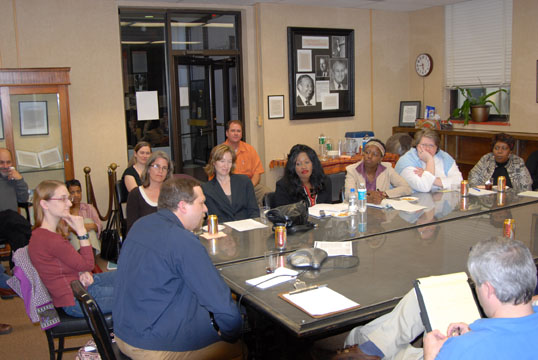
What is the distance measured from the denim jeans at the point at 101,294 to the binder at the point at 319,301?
1156mm

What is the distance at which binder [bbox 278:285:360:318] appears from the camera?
2184 mm

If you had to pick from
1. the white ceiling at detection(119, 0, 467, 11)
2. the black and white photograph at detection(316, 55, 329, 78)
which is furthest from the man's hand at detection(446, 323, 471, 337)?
the black and white photograph at detection(316, 55, 329, 78)

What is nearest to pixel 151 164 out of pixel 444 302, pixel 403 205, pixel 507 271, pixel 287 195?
pixel 287 195

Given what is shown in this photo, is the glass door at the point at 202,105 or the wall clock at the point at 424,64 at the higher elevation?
the wall clock at the point at 424,64

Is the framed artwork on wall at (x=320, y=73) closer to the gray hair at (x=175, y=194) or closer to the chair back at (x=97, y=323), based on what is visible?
the gray hair at (x=175, y=194)

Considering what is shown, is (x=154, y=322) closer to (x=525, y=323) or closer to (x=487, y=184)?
(x=525, y=323)

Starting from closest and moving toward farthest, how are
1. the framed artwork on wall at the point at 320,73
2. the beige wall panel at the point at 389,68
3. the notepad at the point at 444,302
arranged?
the notepad at the point at 444,302 < the framed artwork on wall at the point at 320,73 < the beige wall panel at the point at 389,68

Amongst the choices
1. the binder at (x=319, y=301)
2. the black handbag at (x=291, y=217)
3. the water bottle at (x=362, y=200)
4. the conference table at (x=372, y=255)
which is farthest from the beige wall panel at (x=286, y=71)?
the binder at (x=319, y=301)

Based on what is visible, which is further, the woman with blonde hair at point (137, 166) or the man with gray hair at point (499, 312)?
the woman with blonde hair at point (137, 166)

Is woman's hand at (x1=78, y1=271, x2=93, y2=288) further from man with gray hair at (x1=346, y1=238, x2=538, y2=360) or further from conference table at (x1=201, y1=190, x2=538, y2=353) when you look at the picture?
man with gray hair at (x1=346, y1=238, x2=538, y2=360)

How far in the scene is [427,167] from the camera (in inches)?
195

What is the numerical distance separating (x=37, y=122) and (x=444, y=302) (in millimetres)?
4915

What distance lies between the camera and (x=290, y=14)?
288 inches

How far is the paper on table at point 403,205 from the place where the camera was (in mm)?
4118
